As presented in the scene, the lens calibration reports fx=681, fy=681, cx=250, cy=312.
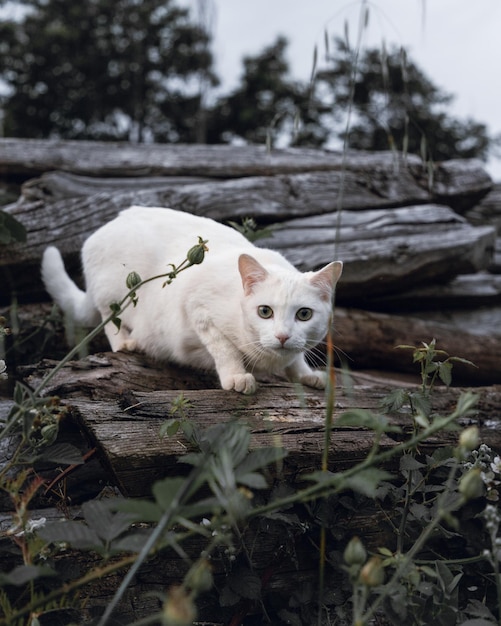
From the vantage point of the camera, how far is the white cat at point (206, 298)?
8.66ft

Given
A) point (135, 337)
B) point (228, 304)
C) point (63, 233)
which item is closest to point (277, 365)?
point (228, 304)

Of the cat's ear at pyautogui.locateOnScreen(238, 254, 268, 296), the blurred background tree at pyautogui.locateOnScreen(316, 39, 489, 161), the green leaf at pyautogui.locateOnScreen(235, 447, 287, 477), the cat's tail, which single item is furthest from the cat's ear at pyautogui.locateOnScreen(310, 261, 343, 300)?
the blurred background tree at pyautogui.locateOnScreen(316, 39, 489, 161)

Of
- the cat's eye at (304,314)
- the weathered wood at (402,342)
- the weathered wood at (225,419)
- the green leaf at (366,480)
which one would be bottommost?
the weathered wood at (402,342)

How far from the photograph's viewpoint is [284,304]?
103 inches

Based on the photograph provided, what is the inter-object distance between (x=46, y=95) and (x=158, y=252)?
29.7 feet

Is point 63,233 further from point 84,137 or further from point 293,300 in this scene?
point 84,137

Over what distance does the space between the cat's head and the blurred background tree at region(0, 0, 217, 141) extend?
347 inches

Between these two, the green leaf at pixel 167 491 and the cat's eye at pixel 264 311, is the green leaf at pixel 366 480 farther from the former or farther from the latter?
the cat's eye at pixel 264 311

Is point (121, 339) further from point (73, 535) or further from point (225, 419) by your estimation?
point (73, 535)

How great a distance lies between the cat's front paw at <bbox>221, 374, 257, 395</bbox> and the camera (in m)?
2.55

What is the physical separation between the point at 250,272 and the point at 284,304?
185 millimetres

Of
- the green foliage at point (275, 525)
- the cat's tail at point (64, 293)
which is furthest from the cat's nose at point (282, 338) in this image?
the cat's tail at point (64, 293)

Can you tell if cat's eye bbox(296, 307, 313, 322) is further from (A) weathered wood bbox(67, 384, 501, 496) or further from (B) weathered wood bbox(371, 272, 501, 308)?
(B) weathered wood bbox(371, 272, 501, 308)

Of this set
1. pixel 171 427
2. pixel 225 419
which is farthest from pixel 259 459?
pixel 225 419
